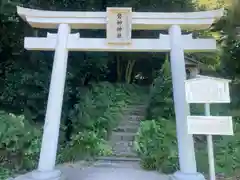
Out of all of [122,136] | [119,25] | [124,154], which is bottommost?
[124,154]

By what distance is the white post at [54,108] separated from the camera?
16.5 feet

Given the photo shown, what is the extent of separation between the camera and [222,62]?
30.1 feet

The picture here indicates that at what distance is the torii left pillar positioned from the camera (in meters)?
4.90

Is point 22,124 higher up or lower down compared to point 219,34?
lower down

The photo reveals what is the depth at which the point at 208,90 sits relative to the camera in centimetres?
413

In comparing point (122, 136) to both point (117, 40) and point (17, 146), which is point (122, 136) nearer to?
point (17, 146)

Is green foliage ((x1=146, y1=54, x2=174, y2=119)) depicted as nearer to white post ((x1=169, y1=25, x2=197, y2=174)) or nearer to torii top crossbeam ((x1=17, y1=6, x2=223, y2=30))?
white post ((x1=169, y1=25, x2=197, y2=174))

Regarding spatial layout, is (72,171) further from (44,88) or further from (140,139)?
(44,88)

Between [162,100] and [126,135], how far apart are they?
1.34m

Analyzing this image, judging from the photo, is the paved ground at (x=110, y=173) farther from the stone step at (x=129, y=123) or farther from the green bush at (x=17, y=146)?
the stone step at (x=129, y=123)

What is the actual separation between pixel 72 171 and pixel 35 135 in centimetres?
122

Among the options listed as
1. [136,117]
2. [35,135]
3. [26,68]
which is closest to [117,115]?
[136,117]

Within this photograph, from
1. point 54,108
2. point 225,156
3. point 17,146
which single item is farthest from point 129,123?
point 54,108

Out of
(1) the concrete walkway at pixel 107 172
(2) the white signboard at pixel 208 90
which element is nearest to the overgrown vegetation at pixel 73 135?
(1) the concrete walkway at pixel 107 172
